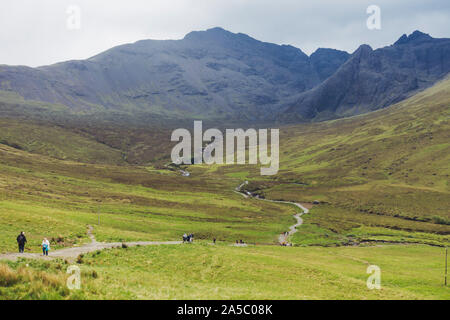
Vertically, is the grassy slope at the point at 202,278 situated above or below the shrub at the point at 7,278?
below

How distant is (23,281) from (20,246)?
20.1 m

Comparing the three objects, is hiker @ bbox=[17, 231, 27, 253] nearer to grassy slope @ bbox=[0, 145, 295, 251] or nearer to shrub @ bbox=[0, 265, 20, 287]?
grassy slope @ bbox=[0, 145, 295, 251]

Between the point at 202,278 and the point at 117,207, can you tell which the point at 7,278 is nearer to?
the point at 202,278

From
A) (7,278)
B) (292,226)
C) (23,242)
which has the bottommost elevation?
(292,226)

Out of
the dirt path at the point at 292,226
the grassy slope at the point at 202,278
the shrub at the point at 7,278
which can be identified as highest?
the shrub at the point at 7,278

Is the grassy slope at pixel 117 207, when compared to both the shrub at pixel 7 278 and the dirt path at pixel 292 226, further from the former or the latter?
the shrub at pixel 7 278

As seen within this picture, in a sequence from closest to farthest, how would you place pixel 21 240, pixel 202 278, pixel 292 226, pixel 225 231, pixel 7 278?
pixel 7 278 → pixel 202 278 → pixel 21 240 → pixel 225 231 → pixel 292 226

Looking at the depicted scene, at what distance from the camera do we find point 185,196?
143 meters

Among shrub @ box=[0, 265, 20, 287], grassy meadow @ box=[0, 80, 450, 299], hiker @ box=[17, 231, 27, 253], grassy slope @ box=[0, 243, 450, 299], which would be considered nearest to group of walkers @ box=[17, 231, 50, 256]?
hiker @ box=[17, 231, 27, 253]

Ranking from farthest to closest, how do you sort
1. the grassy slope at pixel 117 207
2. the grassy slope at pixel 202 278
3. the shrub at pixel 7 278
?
the grassy slope at pixel 117 207
the grassy slope at pixel 202 278
the shrub at pixel 7 278

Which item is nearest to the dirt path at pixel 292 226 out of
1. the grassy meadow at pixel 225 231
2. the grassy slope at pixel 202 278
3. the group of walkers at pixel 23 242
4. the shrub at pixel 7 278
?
the grassy meadow at pixel 225 231

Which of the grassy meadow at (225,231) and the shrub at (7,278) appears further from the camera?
the grassy meadow at (225,231)

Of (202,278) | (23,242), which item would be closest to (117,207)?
(23,242)
